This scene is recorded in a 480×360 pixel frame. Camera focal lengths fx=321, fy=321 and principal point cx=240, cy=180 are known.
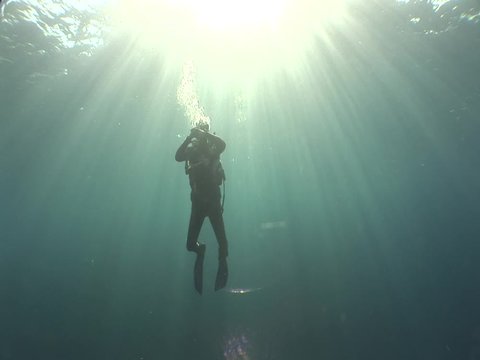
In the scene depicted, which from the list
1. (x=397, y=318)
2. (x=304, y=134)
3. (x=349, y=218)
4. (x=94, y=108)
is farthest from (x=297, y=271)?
(x=349, y=218)

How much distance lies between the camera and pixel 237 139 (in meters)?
29.3

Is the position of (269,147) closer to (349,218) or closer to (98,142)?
(98,142)

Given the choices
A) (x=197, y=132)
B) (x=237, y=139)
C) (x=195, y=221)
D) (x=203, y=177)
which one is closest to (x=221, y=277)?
(x=195, y=221)

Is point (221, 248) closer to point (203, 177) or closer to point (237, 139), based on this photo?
point (203, 177)

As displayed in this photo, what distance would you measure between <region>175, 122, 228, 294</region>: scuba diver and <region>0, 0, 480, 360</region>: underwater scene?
5cm

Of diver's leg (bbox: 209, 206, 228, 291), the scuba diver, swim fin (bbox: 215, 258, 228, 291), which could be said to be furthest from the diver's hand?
swim fin (bbox: 215, 258, 228, 291)

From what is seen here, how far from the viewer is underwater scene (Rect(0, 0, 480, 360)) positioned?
14.1 metres

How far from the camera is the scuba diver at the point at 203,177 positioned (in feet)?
21.6

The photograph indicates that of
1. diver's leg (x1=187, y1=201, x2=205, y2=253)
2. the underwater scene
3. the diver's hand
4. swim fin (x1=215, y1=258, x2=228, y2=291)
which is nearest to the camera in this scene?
the diver's hand

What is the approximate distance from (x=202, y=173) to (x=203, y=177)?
0.28 ft

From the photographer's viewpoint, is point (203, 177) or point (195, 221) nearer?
point (203, 177)

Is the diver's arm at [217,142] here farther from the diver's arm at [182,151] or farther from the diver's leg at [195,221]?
the diver's leg at [195,221]

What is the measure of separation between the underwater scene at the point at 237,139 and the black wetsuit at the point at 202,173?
6 cm

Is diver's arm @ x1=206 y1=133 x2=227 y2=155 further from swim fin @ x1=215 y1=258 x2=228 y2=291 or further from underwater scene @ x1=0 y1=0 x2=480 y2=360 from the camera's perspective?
swim fin @ x1=215 y1=258 x2=228 y2=291
